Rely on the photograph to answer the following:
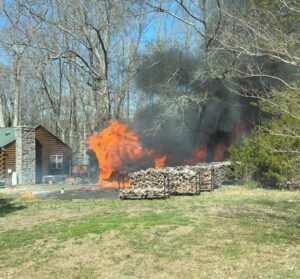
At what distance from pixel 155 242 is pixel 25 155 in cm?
2677

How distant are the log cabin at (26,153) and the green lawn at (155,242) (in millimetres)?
20454

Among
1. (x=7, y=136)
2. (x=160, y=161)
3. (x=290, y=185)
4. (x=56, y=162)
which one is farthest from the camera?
(x=56, y=162)

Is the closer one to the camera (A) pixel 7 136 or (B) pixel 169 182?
(B) pixel 169 182

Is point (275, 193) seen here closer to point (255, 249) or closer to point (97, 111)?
point (255, 249)

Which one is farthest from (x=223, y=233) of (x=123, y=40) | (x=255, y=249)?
(x=123, y=40)

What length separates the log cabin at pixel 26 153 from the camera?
33688 mm

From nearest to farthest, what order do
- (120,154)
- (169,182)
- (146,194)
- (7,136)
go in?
(146,194) < (169,182) < (120,154) < (7,136)

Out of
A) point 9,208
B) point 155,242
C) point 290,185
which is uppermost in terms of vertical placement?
point 290,185

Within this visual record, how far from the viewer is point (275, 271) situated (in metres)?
6.93

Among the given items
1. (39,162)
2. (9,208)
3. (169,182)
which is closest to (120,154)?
(39,162)

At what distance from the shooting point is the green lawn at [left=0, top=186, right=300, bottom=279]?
284 inches

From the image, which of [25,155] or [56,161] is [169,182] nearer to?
[25,155]

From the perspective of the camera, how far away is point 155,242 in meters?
8.77

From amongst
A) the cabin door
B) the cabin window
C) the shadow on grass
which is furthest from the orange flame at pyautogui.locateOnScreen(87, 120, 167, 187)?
the shadow on grass
